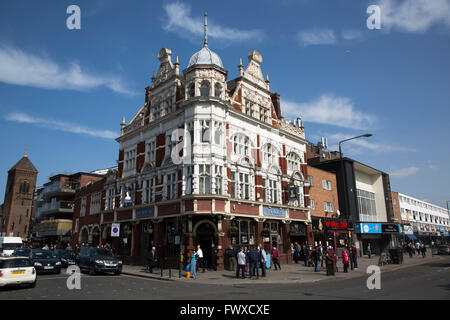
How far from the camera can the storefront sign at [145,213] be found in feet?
Result: 93.5

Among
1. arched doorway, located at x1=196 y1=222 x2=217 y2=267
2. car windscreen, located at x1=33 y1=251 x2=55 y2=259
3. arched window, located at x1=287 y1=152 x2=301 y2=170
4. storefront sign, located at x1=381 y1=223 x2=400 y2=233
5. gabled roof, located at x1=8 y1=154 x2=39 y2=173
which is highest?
gabled roof, located at x1=8 y1=154 x2=39 y2=173

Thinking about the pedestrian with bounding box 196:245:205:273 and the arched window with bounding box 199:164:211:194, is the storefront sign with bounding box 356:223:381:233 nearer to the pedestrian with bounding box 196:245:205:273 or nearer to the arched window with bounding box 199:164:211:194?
the arched window with bounding box 199:164:211:194

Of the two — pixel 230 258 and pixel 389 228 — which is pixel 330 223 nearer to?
pixel 389 228

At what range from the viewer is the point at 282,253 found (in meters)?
30.5

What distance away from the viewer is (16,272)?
552 inches

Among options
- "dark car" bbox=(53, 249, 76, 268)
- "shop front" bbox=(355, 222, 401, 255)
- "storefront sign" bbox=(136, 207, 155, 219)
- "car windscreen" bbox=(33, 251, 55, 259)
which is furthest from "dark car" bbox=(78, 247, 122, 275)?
"shop front" bbox=(355, 222, 401, 255)

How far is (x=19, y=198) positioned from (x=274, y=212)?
7910 cm

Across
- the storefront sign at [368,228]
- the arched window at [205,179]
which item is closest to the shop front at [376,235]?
the storefront sign at [368,228]

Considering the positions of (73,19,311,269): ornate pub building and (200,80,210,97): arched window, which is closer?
(73,19,311,269): ornate pub building

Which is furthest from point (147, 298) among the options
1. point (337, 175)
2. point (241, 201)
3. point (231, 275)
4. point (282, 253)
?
point (337, 175)

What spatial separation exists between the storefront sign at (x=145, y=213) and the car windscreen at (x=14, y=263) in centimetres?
1393

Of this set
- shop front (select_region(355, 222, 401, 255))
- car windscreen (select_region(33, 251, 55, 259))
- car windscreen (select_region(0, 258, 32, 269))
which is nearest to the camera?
car windscreen (select_region(0, 258, 32, 269))

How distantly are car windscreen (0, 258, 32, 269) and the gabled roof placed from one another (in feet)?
279

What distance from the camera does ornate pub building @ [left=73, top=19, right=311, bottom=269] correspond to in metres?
25.3
